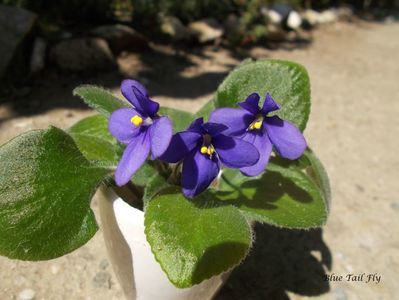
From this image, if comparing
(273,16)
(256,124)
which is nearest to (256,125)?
(256,124)

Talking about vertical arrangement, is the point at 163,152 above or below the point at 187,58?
above

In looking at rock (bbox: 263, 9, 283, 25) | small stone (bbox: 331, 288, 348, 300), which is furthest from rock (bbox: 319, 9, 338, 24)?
small stone (bbox: 331, 288, 348, 300)

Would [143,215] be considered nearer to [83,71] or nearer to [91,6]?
[83,71]

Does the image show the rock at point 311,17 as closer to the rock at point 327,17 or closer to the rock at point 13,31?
the rock at point 327,17

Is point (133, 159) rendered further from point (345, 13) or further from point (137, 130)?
point (345, 13)

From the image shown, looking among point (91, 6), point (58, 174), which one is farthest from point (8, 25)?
point (58, 174)

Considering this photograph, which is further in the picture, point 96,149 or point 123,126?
point 96,149
